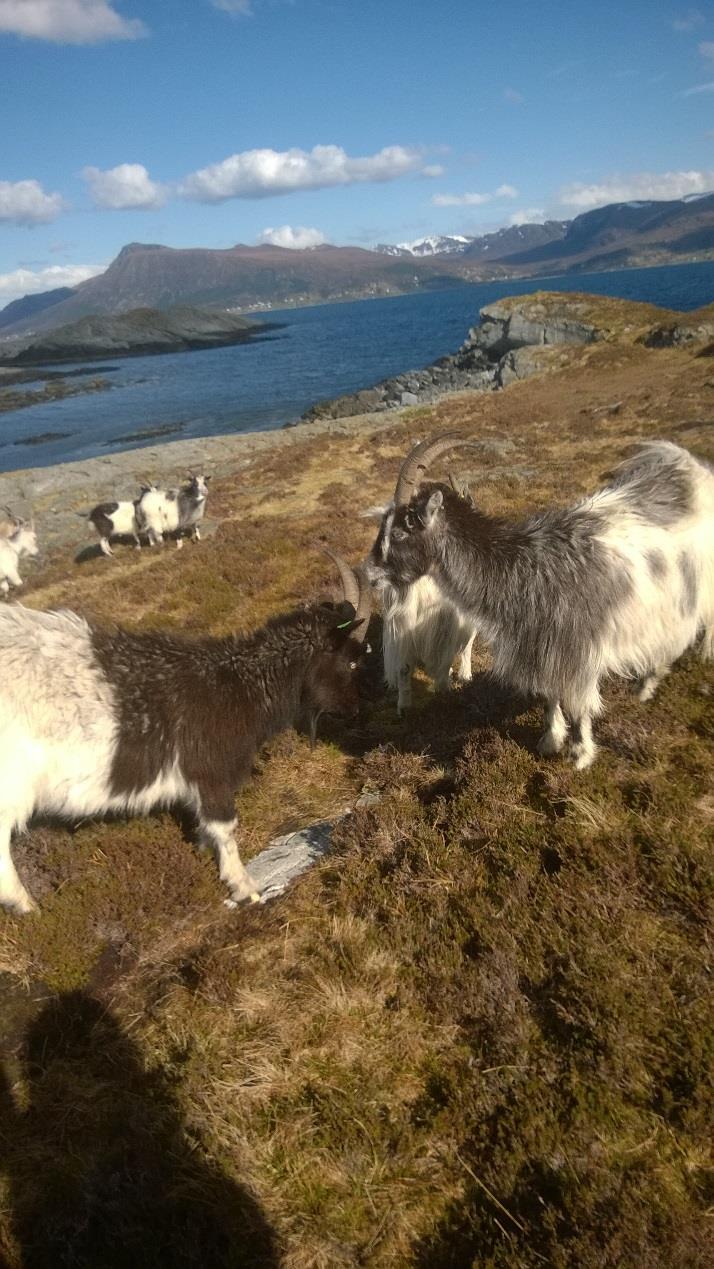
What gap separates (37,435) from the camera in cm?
4416

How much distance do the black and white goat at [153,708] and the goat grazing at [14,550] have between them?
1038cm

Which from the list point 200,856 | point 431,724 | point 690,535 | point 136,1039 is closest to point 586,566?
point 690,535

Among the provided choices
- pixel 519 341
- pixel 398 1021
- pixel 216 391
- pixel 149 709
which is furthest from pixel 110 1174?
pixel 216 391

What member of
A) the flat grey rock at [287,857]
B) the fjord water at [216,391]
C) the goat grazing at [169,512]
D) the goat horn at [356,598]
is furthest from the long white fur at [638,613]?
the fjord water at [216,391]

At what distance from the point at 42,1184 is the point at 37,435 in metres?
49.0

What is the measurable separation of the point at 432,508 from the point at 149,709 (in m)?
2.76

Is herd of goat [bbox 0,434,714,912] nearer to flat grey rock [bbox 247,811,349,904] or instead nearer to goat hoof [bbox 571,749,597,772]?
goat hoof [bbox 571,749,597,772]

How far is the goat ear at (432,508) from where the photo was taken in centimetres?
528

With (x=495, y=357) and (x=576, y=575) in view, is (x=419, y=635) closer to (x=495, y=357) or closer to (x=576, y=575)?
(x=576, y=575)

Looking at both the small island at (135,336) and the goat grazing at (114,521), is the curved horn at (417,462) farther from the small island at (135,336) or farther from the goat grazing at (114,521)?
the small island at (135,336)

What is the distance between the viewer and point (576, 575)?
4875mm

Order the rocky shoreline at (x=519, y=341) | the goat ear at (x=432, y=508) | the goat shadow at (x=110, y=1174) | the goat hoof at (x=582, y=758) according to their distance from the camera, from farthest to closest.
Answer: the rocky shoreline at (x=519, y=341) → the goat ear at (x=432, y=508) → the goat hoof at (x=582, y=758) → the goat shadow at (x=110, y=1174)

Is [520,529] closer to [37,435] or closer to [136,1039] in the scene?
[136,1039]

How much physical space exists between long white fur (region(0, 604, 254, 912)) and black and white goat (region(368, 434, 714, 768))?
2683mm
